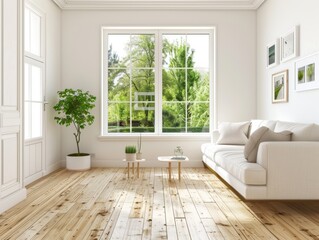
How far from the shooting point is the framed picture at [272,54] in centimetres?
527

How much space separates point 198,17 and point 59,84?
293cm

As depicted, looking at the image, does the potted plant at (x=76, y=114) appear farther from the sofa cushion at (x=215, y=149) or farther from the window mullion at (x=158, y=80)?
the sofa cushion at (x=215, y=149)

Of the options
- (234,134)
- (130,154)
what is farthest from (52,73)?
(234,134)

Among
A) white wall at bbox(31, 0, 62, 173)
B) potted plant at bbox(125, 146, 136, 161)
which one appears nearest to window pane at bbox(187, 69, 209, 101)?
potted plant at bbox(125, 146, 136, 161)

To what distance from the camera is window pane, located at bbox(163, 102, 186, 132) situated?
645 cm

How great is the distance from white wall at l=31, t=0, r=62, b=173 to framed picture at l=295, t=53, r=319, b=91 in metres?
3.94

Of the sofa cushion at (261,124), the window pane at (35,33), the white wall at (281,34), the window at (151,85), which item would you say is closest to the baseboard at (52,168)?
the window at (151,85)

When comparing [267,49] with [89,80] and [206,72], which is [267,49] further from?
[89,80]

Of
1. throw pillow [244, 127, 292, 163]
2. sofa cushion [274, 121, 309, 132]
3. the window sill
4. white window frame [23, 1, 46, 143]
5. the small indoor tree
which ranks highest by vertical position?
white window frame [23, 1, 46, 143]

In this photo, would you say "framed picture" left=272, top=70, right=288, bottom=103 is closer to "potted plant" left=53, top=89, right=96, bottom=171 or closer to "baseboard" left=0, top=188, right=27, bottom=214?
"potted plant" left=53, top=89, right=96, bottom=171

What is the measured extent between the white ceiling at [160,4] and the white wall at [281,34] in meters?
0.40

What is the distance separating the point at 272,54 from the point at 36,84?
152 inches

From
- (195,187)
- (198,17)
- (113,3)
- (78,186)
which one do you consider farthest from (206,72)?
(78,186)

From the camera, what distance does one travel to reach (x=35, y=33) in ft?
17.2
